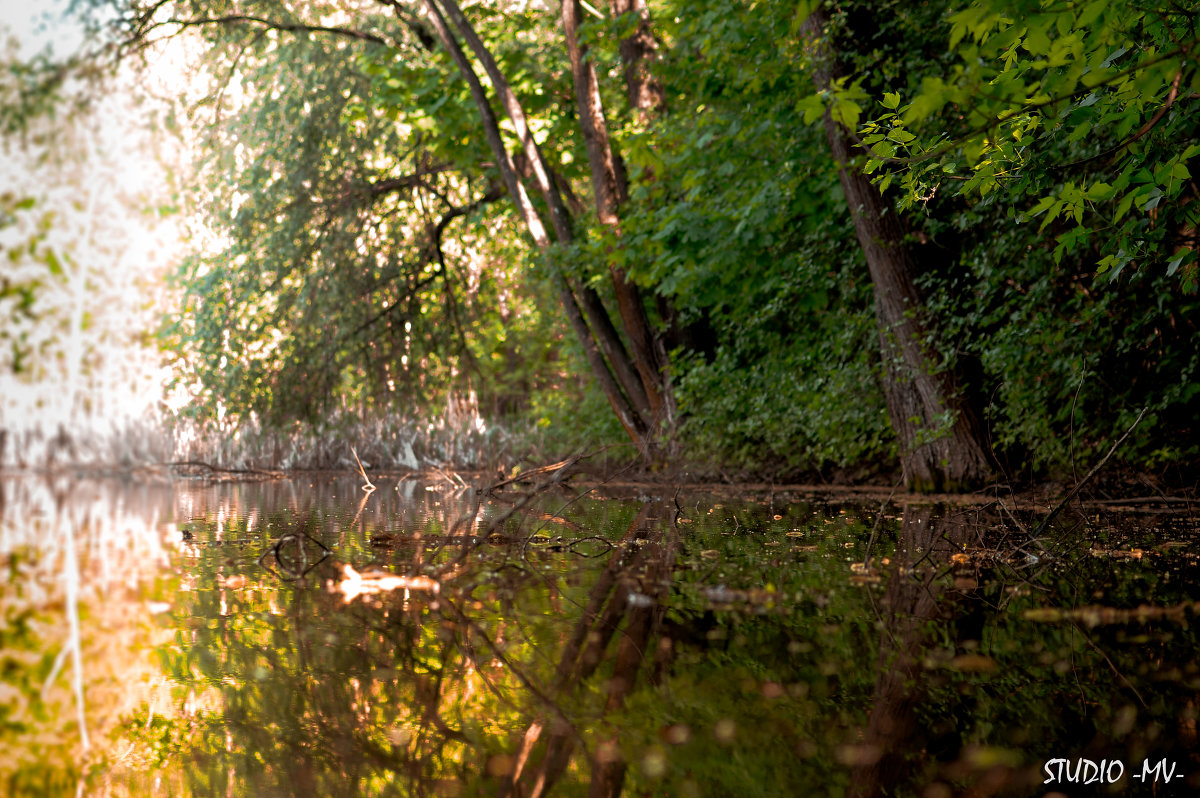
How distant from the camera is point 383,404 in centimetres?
1311

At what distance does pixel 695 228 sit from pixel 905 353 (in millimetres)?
2570

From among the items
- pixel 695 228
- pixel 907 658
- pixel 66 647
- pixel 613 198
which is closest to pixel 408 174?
pixel 613 198

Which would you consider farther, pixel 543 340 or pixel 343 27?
pixel 543 340

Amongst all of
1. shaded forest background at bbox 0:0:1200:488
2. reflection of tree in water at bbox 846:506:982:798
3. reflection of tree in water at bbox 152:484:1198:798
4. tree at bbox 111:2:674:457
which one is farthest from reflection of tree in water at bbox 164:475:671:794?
tree at bbox 111:2:674:457

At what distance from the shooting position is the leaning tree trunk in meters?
6.84

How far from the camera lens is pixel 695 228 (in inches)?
345

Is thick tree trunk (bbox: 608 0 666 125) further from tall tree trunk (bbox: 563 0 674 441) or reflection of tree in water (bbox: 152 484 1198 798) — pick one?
reflection of tree in water (bbox: 152 484 1198 798)

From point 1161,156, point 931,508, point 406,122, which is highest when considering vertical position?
point 406,122

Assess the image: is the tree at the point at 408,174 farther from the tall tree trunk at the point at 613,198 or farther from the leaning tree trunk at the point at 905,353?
the leaning tree trunk at the point at 905,353

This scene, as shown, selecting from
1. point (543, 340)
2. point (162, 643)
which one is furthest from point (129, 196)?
point (162, 643)

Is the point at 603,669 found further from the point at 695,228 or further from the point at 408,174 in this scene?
the point at 408,174

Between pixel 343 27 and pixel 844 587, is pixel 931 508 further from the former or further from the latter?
pixel 343 27

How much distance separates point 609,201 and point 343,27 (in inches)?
191

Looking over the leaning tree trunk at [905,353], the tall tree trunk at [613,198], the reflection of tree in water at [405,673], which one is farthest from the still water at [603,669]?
the tall tree trunk at [613,198]
